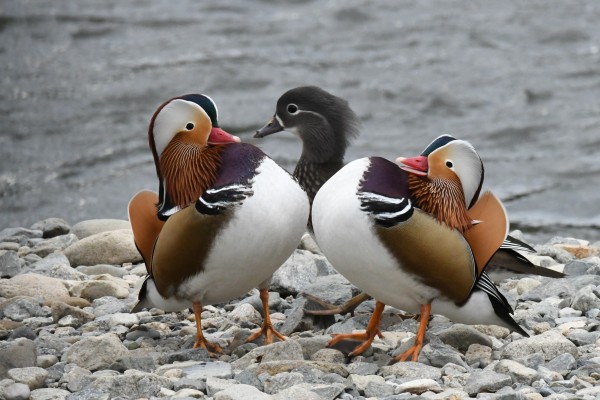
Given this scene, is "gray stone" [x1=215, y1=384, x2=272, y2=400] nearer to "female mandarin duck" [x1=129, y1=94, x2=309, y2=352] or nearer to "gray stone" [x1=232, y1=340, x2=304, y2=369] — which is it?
"gray stone" [x1=232, y1=340, x2=304, y2=369]

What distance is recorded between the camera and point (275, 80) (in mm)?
13430

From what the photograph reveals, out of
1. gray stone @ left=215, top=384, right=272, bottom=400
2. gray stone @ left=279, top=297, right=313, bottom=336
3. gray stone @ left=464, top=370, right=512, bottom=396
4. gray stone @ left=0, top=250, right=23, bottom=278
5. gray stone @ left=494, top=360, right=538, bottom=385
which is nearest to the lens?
gray stone @ left=215, top=384, right=272, bottom=400

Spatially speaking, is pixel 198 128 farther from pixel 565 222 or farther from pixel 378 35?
pixel 378 35

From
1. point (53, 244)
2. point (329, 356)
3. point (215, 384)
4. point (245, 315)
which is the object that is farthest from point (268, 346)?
point (53, 244)

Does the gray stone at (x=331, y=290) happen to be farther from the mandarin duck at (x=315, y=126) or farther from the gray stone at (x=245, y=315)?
the mandarin duck at (x=315, y=126)

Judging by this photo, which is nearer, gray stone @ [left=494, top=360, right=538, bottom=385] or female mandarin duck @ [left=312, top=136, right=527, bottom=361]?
gray stone @ [left=494, top=360, right=538, bottom=385]

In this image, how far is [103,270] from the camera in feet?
19.7

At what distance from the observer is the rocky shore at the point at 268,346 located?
3977mm

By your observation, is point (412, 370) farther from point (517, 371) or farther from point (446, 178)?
point (446, 178)

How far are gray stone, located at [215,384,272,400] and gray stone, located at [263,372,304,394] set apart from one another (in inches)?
5.8

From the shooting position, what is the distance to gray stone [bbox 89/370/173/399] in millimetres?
3953

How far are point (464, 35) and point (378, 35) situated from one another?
3.81 feet

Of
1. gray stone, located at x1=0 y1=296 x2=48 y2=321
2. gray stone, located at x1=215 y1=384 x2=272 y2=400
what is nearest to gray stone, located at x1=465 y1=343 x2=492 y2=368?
gray stone, located at x1=215 y1=384 x2=272 y2=400

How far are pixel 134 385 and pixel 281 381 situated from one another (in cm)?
53
